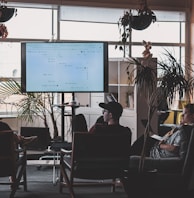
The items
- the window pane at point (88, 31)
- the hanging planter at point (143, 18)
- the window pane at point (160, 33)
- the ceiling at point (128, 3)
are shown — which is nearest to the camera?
the hanging planter at point (143, 18)

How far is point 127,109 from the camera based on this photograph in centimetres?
749

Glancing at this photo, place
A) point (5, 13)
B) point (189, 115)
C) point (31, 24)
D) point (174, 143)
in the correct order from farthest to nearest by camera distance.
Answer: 1. point (31, 24)
2. point (5, 13)
3. point (189, 115)
4. point (174, 143)

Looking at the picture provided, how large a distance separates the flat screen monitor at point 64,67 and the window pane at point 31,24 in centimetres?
223

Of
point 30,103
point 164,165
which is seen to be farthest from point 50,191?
point 30,103

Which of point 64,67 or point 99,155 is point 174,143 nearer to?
point 99,155

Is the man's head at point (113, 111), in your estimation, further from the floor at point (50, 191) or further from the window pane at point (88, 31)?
the window pane at point (88, 31)

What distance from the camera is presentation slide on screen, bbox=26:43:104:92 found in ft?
20.4

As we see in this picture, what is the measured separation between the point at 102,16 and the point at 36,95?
7.42 feet

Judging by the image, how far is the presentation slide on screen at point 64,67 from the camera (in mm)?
6227

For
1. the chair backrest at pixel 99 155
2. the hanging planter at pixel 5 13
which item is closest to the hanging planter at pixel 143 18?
the hanging planter at pixel 5 13

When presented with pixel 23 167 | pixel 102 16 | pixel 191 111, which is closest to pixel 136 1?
pixel 102 16

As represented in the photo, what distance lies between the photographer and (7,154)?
467 cm

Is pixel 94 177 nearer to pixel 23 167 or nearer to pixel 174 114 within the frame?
pixel 23 167

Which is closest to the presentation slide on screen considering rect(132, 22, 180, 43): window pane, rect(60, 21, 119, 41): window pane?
rect(60, 21, 119, 41): window pane
